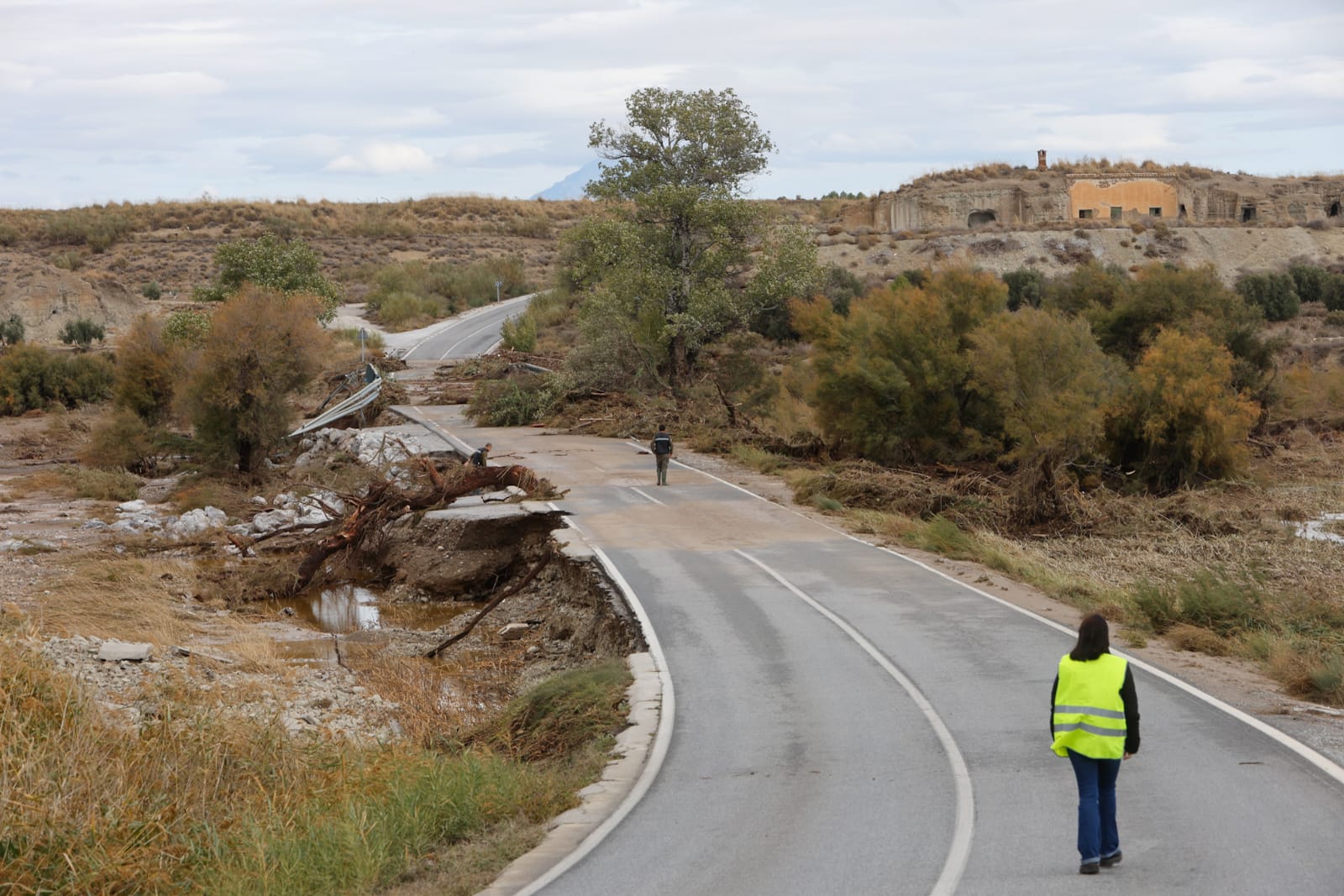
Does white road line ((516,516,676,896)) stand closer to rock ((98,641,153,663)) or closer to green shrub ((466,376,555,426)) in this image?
rock ((98,641,153,663))

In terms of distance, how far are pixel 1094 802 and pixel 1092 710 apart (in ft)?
1.95

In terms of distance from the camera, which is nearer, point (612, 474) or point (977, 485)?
point (977, 485)

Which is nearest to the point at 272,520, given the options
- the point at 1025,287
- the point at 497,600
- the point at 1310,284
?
the point at 497,600

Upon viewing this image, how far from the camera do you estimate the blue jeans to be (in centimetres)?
782

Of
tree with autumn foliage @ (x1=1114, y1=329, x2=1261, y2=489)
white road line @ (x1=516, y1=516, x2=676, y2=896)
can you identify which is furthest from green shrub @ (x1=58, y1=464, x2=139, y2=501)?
tree with autumn foliage @ (x1=1114, y1=329, x2=1261, y2=489)

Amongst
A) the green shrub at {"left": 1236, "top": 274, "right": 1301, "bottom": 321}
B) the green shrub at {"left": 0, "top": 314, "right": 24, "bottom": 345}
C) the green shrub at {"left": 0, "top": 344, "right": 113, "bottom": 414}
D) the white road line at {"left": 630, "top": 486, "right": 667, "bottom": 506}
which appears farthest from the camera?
the green shrub at {"left": 1236, "top": 274, "right": 1301, "bottom": 321}

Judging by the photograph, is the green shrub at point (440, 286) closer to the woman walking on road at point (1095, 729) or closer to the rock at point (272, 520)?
the rock at point (272, 520)

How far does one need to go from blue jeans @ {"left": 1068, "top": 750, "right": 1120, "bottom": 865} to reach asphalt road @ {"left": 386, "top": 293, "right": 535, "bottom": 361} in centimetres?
4992

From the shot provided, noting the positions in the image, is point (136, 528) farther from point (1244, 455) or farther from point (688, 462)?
point (1244, 455)

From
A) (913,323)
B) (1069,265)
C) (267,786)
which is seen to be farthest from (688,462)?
(1069,265)

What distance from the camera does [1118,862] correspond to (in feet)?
26.5

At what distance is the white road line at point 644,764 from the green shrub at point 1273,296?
4751 centimetres

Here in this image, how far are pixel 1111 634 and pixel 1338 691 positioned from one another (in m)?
3.55

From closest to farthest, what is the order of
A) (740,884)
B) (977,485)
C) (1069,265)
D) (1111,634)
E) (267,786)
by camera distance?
(740,884)
(267,786)
(1111,634)
(977,485)
(1069,265)
